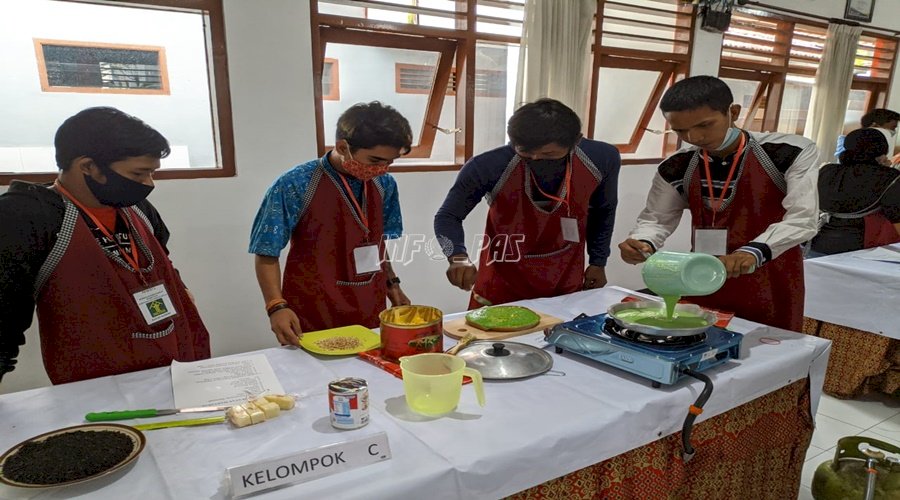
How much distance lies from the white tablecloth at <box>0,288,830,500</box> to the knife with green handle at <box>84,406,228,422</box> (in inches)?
2.2

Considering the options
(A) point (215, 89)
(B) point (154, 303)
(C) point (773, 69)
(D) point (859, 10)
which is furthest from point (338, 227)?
(D) point (859, 10)

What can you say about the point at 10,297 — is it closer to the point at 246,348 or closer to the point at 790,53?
the point at 246,348

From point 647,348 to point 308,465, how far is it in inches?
31.6

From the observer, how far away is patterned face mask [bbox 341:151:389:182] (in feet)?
5.64

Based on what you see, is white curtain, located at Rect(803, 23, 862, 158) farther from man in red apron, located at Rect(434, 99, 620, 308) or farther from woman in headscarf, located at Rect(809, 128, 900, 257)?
man in red apron, located at Rect(434, 99, 620, 308)

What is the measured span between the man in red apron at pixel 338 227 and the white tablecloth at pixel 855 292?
2243mm

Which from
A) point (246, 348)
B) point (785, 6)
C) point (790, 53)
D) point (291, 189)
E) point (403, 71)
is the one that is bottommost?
point (246, 348)

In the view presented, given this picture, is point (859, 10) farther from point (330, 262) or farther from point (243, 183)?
point (330, 262)

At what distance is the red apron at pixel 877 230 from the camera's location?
3191 millimetres

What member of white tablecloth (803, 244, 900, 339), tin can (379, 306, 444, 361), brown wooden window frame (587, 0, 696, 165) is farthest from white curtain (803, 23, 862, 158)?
tin can (379, 306, 444, 361)

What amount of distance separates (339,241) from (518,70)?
2.41 metres

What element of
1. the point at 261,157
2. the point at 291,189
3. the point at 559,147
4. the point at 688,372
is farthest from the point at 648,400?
the point at 261,157

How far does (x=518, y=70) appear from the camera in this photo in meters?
3.72

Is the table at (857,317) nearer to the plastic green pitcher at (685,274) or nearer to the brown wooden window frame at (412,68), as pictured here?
the plastic green pitcher at (685,274)
